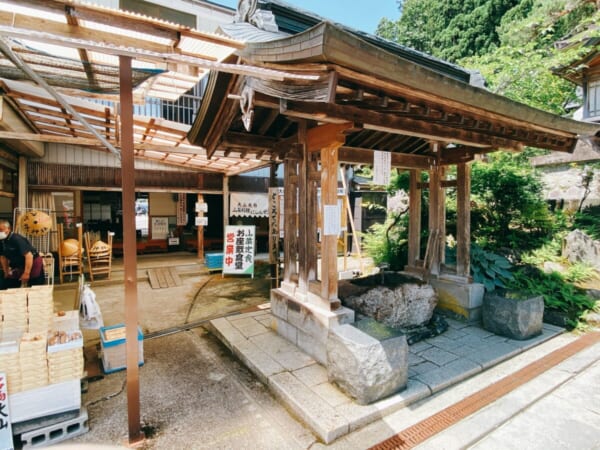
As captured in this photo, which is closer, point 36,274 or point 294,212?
point 294,212

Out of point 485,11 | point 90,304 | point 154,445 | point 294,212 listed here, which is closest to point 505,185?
point 294,212


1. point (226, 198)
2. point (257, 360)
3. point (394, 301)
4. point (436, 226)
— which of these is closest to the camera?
point (257, 360)

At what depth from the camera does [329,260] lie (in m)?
4.55

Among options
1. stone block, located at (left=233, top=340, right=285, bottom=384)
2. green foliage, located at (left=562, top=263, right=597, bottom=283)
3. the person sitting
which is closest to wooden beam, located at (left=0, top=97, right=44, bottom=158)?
the person sitting

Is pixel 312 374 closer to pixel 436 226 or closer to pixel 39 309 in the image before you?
pixel 39 309

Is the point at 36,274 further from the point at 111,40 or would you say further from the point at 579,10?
the point at 579,10

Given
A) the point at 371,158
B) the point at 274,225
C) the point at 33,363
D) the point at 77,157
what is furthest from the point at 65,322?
the point at 77,157

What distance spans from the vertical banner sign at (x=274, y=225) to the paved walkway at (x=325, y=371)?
1830mm

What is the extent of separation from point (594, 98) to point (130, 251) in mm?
18174

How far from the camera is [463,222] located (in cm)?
657

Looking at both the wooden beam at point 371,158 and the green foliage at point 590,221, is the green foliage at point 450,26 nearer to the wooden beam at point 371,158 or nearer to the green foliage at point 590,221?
the green foliage at point 590,221

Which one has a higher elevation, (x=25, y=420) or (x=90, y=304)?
(x=90, y=304)

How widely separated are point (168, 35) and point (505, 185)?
8.50 m

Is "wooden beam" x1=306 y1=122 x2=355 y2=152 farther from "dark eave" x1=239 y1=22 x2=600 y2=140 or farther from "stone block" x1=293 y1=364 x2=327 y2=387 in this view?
"stone block" x1=293 y1=364 x2=327 y2=387
